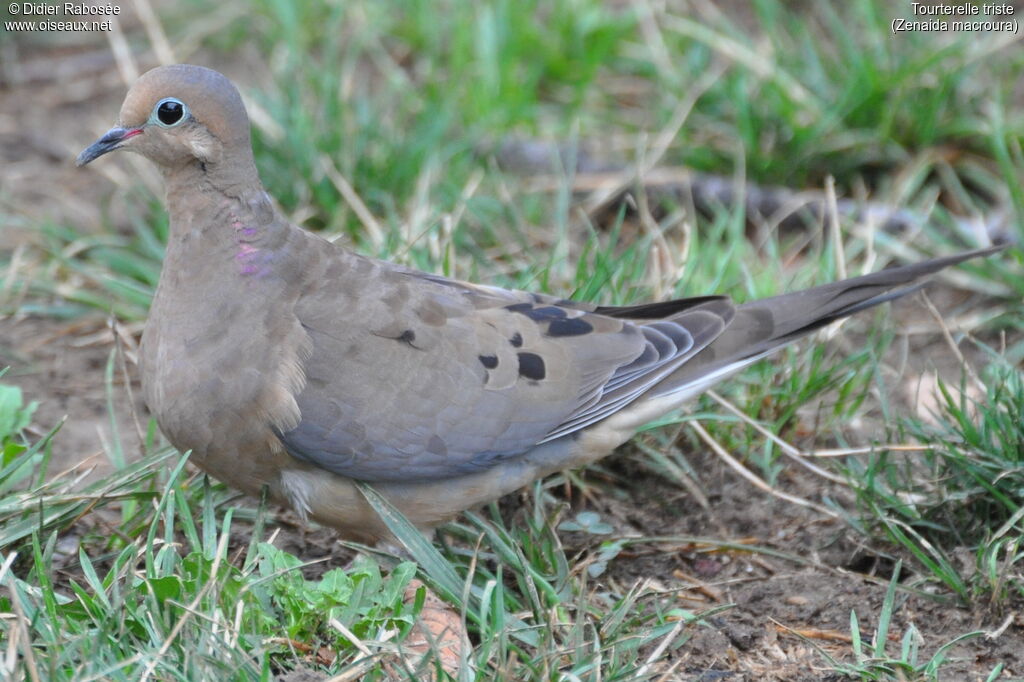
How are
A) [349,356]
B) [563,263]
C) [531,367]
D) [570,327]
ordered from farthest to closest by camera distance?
[563,263], [570,327], [531,367], [349,356]

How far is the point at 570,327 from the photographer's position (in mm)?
3699

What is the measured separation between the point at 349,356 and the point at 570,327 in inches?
27.2

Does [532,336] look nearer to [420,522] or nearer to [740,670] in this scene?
[420,522]

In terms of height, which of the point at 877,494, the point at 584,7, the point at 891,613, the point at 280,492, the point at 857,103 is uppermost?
the point at 584,7

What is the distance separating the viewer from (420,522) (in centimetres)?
351

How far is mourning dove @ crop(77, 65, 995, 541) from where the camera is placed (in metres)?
3.27

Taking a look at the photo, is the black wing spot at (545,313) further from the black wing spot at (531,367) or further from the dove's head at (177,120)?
the dove's head at (177,120)

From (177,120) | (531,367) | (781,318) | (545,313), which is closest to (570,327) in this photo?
(545,313)

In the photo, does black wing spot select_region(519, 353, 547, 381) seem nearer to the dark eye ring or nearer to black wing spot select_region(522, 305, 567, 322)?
black wing spot select_region(522, 305, 567, 322)

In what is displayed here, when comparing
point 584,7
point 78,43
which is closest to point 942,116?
point 584,7

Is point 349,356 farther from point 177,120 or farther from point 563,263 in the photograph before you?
point 563,263

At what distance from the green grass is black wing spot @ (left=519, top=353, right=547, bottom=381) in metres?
0.42

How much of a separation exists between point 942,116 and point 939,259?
6.51ft

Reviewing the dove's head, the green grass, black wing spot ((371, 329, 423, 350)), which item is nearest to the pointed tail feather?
the green grass
